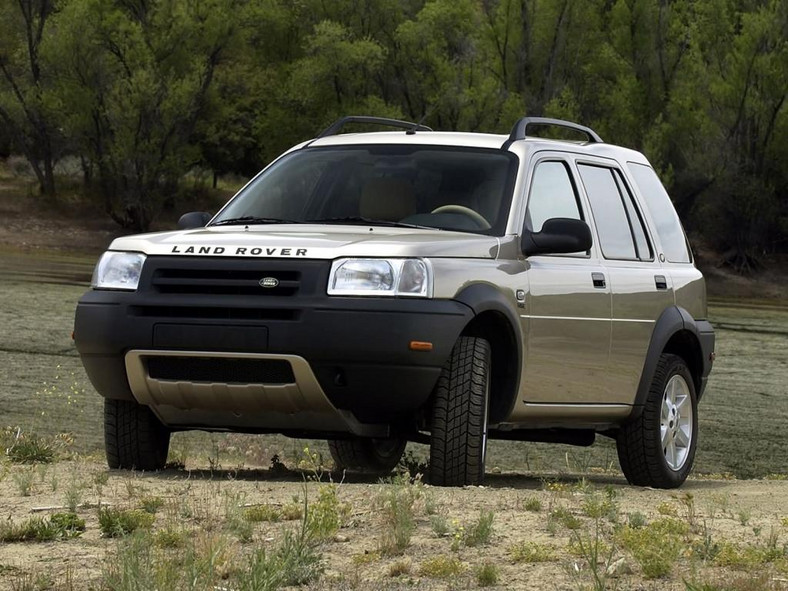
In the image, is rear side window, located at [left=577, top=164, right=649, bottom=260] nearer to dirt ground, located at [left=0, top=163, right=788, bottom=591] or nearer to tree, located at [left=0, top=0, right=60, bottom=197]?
dirt ground, located at [left=0, top=163, right=788, bottom=591]

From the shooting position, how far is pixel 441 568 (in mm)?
5484

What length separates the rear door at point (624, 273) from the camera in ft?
31.2

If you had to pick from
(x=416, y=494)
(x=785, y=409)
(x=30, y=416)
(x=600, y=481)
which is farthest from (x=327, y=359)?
(x=785, y=409)

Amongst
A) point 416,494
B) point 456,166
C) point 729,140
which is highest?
point 456,166

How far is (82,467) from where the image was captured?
29.9ft

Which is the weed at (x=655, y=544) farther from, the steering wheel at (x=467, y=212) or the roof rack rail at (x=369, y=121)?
the roof rack rail at (x=369, y=121)

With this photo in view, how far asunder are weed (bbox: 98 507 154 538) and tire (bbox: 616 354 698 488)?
4.40 m

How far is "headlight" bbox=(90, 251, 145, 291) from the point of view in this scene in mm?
8031

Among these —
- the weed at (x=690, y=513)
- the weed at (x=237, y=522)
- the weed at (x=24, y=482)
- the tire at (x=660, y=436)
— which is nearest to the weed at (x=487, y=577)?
the weed at (x=237, y=522)

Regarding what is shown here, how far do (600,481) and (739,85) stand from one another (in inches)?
1787

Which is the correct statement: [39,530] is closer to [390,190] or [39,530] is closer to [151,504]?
[151,504]

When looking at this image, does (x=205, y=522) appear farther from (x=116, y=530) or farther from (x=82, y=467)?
(x=82, y=467)

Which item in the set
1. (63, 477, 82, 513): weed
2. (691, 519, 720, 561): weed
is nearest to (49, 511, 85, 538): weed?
(63, 477, 82, 513): weed

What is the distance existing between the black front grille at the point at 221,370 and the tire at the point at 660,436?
120 inches
